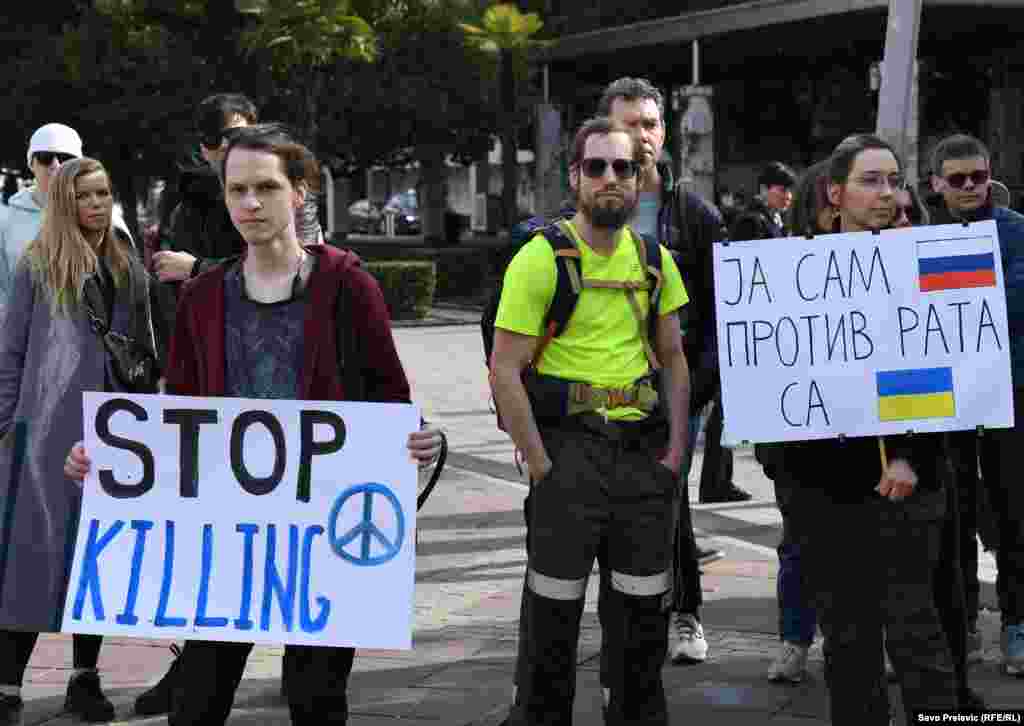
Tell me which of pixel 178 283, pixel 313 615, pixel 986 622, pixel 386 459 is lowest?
pixel 986 622

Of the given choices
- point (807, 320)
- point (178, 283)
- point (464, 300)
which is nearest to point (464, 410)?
point (178, 283)

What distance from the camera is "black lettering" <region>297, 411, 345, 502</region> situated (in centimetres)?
432

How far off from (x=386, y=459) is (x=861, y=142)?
5.26 feet

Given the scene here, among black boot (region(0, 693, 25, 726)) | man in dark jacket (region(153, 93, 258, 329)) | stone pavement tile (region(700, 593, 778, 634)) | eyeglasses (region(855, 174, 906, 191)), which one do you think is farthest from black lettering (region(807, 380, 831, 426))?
black boot (region(0, 693, 25, 726))

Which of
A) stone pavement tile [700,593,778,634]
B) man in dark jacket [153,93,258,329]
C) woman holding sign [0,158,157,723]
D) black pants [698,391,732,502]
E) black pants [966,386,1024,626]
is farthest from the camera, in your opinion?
black pants [698,391,732,502]

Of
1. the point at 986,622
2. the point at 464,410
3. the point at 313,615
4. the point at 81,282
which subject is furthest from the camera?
the point at 464,410

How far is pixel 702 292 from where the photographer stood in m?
6.10

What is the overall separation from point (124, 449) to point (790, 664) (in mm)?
2635

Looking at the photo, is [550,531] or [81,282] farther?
[81,282]

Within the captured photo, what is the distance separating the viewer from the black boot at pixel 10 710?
18.3 ft

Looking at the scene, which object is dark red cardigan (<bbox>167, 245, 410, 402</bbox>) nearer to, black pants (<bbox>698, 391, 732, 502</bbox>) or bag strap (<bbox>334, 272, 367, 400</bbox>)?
bag strap (<bbox>334, 272, 367, 400</bbox>)

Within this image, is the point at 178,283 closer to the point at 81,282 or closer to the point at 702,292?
the point at 81,282

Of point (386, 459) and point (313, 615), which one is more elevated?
point (386, 459)

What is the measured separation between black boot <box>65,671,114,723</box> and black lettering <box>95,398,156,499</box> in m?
1.57
